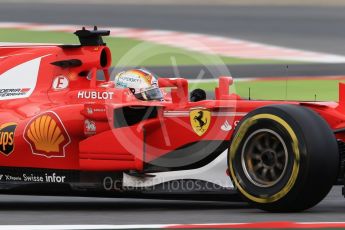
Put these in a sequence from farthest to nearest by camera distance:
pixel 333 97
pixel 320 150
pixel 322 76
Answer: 1. pixel 322 76
2. pixel 333 97
3. pixel 320 150

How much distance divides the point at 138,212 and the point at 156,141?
2.12ft

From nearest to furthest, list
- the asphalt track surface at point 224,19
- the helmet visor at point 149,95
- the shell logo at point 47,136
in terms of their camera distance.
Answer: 1. the shell logo at point 47,136
2. the helmet visor at point 149,95
3. the asphalt track surface at point 224,19

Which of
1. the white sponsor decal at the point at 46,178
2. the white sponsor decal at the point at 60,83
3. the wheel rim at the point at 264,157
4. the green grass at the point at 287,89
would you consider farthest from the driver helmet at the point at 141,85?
the green grass at the point at 287,89

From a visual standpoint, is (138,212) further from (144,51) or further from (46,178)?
(144,51)

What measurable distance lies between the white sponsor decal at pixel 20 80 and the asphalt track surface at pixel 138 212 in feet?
3.16

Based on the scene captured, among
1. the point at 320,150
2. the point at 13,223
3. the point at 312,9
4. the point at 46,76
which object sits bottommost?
the point at 13,223

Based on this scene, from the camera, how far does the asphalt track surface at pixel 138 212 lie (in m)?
7.13

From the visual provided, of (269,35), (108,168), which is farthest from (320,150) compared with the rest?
(269,35)

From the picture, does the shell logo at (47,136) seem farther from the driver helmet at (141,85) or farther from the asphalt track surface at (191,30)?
the driver helmet at (141,85)

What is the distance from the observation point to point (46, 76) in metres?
9.14

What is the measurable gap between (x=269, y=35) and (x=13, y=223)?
15.3 m

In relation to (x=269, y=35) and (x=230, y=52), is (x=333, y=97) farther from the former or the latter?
(x=269, y=35)

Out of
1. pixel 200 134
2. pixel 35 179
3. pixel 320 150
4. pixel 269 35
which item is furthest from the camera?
pixel 269 35

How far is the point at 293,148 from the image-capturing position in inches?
282
